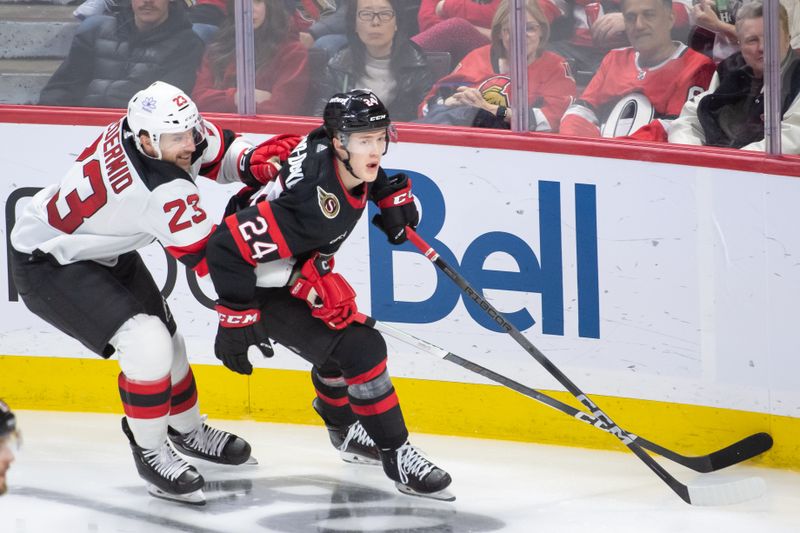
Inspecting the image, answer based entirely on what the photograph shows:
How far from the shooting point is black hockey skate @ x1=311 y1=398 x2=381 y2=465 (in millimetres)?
4102

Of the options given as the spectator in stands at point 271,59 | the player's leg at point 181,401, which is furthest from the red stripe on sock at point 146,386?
the spectator in stands at point 271,59

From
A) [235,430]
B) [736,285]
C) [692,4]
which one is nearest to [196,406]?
[235,430]

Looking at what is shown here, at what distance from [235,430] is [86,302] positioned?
3.28 ft

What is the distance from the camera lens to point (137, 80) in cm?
465

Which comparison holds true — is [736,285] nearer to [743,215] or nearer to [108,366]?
[743,215]

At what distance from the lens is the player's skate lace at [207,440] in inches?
161

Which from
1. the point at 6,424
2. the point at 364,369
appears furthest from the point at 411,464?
the point at 6,424

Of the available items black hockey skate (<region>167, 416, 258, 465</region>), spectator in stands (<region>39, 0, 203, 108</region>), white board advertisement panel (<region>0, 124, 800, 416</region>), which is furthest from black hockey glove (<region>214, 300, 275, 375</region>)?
spectator in stands (<region>39, 0, 203, 108</region>)

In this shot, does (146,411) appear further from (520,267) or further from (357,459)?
(520,267)

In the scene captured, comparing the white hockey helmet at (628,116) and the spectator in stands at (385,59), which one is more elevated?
the spectator in stands at (385,59)

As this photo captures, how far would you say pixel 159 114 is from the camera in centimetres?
352

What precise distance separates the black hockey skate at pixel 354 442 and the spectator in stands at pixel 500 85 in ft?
3.43

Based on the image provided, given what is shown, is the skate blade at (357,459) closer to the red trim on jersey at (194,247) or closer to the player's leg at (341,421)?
the player's leg at (341,421)

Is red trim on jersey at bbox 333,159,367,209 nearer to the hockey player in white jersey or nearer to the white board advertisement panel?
the hockey player in white jersey
